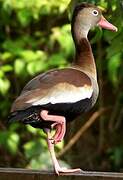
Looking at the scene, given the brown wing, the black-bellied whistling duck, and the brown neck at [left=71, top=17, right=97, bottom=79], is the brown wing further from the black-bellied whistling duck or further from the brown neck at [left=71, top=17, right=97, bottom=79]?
the brown neck at [left=71, top=17, right=97, bottom=79]

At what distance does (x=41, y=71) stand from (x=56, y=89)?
2845 millimetres

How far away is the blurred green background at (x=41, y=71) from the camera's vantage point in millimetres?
5969

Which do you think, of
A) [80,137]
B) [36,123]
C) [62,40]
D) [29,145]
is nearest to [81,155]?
[80,137]

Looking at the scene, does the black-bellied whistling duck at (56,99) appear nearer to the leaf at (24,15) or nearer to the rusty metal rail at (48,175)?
the rusty metal rail at (48,175)

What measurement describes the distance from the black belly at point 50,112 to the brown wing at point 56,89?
0.02 m

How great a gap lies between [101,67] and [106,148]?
74 centimetres

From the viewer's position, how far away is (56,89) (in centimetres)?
308

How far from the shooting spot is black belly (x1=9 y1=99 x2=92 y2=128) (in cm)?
301

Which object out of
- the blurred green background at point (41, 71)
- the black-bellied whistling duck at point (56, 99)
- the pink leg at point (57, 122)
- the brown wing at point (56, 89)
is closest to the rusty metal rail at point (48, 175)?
the black-bellied whistling duck at point (56, 99)

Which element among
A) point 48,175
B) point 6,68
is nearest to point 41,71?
point 6,68

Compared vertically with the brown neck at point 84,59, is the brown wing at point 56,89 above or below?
above

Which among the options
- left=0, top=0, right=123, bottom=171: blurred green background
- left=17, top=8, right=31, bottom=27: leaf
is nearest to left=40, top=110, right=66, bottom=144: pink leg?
left=0, top=0, right=123, bottom=171: blurred green background

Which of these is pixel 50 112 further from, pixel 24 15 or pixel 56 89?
pixel 24 15

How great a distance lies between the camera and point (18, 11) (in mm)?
6145
